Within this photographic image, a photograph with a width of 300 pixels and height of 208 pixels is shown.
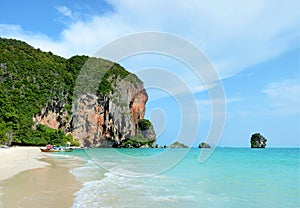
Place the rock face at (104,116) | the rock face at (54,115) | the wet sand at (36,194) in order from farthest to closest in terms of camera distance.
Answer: the rock face at (104,116) → the rock face at (54,115) → the wet sand at (36,194)

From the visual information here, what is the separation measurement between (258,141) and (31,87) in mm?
76516

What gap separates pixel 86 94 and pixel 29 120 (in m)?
18.1

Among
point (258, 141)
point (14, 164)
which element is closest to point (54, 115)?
point (14, 164)

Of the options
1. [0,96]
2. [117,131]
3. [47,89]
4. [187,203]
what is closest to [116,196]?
[187,203]

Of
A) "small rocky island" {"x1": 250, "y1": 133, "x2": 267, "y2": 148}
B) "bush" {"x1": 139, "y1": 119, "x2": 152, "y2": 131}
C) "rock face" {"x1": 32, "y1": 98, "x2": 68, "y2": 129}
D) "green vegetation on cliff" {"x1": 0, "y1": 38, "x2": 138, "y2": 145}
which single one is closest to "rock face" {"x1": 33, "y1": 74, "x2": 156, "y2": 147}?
"rock face" {"x1": 32, "y1": 98, "x2": 68, "y2": 129}

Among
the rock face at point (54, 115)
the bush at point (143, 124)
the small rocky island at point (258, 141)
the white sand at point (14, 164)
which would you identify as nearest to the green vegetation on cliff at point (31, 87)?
the rock face at point (54, 115)

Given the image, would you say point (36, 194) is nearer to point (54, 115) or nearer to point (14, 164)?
point (14, 164)

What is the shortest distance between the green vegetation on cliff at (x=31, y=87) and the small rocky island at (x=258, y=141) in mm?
53093

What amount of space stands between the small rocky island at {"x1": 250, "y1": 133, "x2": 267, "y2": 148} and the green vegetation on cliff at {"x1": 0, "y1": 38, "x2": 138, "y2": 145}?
5309 cm

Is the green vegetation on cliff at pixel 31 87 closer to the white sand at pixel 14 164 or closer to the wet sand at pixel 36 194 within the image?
the white sand at pixel 14 164

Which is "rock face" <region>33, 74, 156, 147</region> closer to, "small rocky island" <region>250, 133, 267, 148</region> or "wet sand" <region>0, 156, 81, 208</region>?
"small rocky island" <region>250, 133, 267, 148</region>

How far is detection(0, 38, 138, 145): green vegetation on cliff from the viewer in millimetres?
57375

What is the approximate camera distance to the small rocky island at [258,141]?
334 ft

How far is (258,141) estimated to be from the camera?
10325 centimetres
